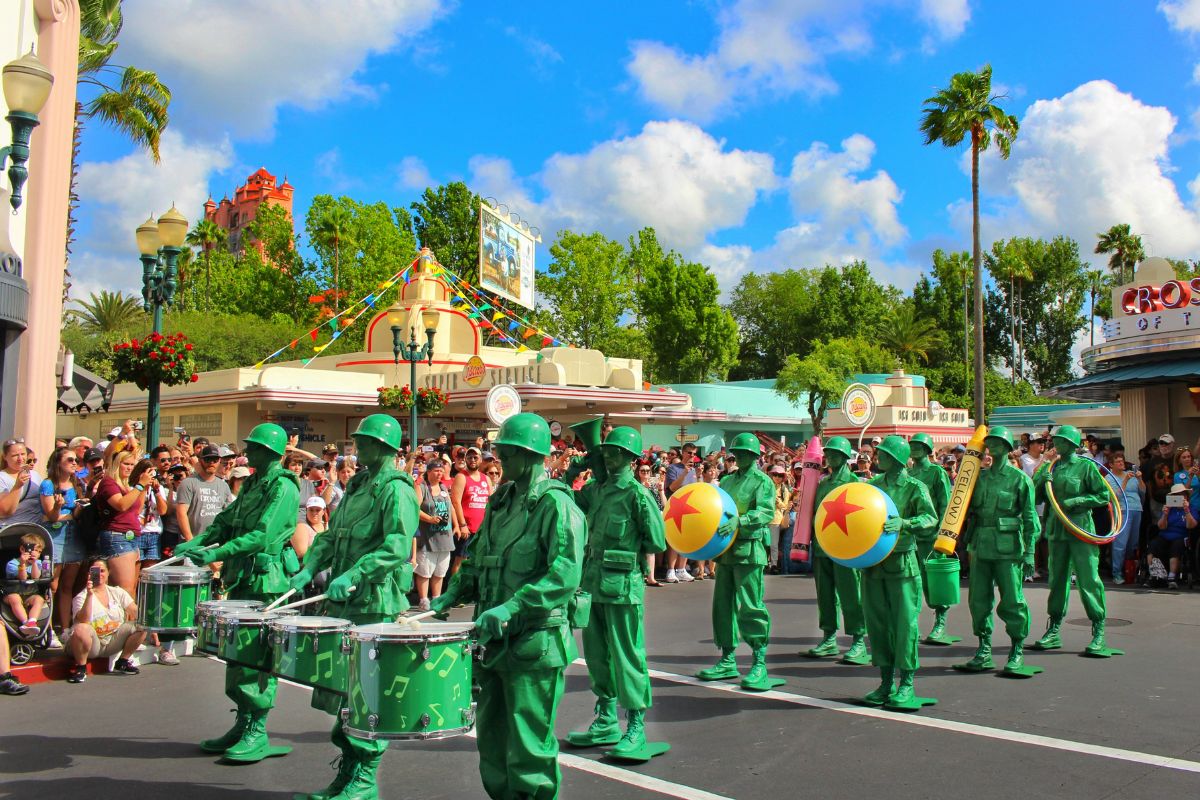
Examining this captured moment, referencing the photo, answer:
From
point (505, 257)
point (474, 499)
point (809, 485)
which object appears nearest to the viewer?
point (809, 485)

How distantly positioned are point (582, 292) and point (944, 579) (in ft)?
162

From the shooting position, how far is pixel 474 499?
43.6 ft

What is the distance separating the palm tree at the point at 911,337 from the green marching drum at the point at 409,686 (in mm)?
63594

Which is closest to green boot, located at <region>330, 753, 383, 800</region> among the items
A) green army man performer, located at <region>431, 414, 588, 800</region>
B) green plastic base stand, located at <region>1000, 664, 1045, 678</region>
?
green army man performer, located at <region>431, 414, 588, 800</region>

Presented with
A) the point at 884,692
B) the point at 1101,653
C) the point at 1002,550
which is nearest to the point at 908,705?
the point at 884,692

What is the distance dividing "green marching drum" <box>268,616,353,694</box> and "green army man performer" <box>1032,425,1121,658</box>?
7.23m

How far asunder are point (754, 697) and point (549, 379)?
2299 centimetres

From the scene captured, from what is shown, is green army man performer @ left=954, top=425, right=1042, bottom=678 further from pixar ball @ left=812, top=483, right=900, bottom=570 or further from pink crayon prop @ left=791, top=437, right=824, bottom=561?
pixar ball @ left=812, top=483, right=900, bottom=570

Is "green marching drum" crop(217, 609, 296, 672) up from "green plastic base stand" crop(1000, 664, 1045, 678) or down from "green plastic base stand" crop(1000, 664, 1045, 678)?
up

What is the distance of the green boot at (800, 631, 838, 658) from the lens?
9492 millimetres

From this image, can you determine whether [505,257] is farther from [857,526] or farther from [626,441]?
[626,441]

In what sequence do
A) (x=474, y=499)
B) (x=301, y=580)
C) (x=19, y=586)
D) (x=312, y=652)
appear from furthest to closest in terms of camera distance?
(x=474, y=499), (x=19, y=586), (x=301, y=580), (x=312, y=652)

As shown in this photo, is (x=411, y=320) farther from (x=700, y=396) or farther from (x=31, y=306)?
(x=31, y=306)

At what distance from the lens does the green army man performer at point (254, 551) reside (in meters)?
6.00
